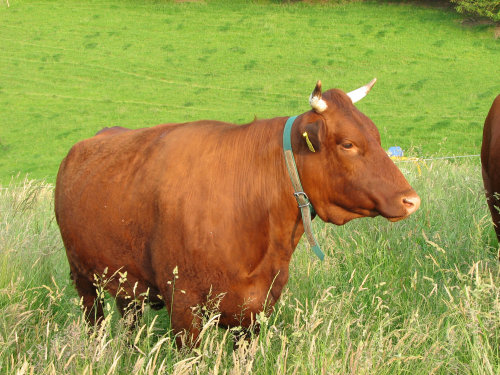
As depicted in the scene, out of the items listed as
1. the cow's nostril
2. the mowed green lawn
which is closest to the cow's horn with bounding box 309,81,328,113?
the cow's nostril

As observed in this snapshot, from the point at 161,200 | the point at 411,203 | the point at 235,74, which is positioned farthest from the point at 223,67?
the point at 411,203

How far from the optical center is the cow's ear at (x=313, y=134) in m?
3.14

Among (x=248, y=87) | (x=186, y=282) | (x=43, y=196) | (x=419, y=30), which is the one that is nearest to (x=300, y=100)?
(x=248, y=87)

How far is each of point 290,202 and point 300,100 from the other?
19615mm

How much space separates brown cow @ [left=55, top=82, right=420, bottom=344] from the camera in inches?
126

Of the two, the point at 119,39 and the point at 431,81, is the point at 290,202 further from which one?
the point at 119,39

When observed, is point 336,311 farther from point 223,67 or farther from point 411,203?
point 223,67

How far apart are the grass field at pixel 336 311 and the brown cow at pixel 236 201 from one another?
0.24m

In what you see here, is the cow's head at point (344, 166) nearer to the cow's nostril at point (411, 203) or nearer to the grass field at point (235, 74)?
the cow's nostril at point (411, 203)

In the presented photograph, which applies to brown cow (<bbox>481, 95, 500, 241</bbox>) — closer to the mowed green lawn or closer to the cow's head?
the cow's head

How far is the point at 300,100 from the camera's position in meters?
22.6

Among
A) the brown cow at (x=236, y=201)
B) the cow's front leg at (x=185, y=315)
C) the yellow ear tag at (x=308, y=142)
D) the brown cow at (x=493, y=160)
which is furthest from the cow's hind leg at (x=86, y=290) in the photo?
the brown cow at (x=493, y=160)

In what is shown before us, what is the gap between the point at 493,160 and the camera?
4934 mm

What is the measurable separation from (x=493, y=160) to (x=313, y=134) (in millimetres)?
2493
